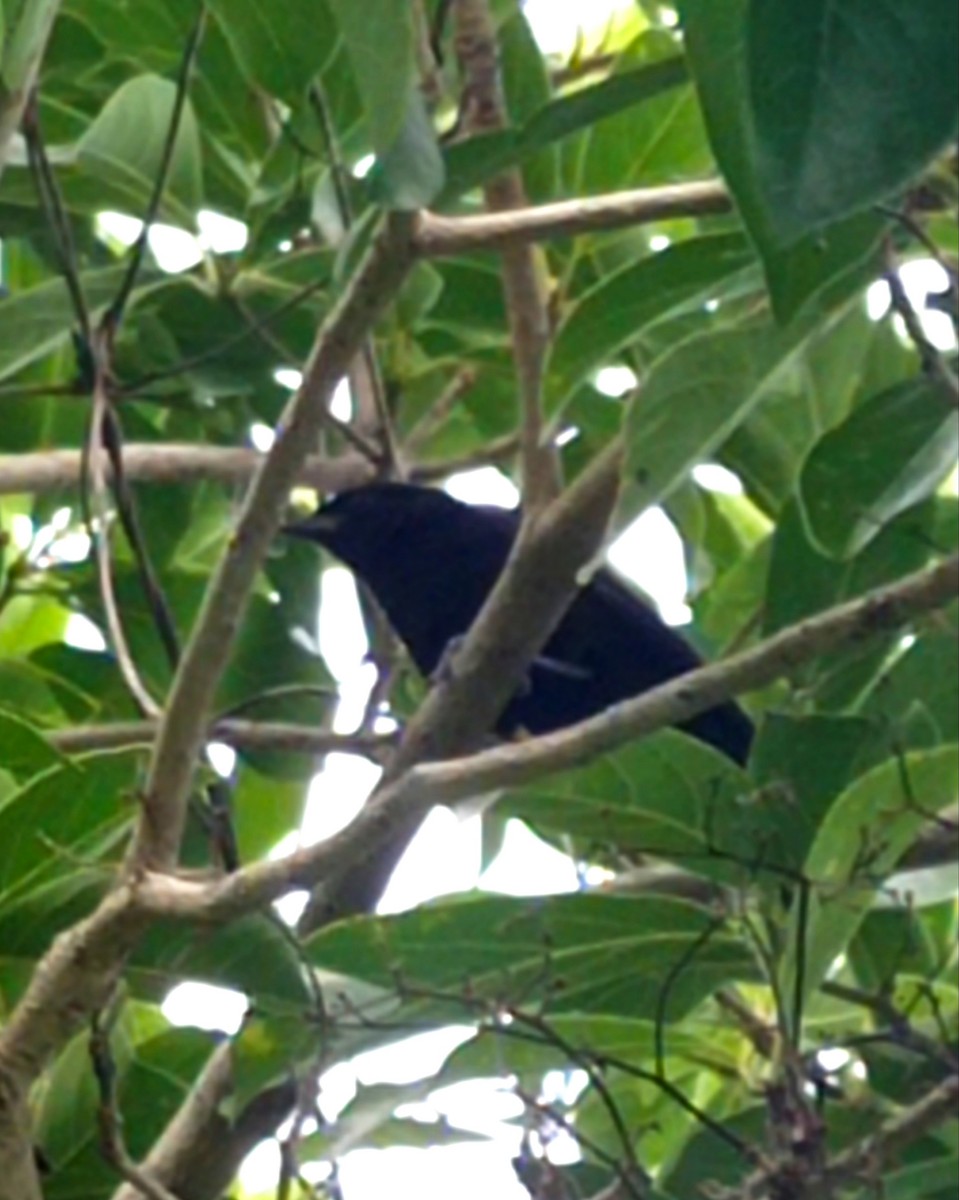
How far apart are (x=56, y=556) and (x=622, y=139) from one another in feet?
2.57

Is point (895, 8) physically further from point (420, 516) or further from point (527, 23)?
point (420, 516)

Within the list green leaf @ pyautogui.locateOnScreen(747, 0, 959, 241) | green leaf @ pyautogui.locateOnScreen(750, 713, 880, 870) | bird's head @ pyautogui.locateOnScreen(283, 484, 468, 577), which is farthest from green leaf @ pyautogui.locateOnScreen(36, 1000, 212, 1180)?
green leaf @ pyautogui.locateOnScreen(747, 0, 959, 241)

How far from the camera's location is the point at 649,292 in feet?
6.81

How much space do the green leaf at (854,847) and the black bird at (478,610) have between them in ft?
4.68

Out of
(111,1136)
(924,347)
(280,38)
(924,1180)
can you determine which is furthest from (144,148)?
(924,1180)

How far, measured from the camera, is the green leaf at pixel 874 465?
6.64 ft

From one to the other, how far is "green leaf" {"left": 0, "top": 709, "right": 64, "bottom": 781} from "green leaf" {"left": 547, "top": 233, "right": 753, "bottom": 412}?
55 centimetres

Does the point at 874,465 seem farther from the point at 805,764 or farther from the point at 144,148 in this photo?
the point at 144,148

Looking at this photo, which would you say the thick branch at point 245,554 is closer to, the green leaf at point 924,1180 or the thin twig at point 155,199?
the thin twig at point 155,199

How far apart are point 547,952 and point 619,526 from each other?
36 cm

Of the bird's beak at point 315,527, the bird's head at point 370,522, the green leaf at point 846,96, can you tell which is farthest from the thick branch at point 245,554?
the bird's beak at point 315,527

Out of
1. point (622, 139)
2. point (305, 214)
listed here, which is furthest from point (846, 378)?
point (305, 214)

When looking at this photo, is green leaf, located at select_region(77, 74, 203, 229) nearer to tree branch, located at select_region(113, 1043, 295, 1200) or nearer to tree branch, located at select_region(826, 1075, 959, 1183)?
tree branch, located at select_region(113, 1043, 295, 1200)

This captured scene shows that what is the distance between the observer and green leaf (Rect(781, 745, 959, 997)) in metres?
1.95
